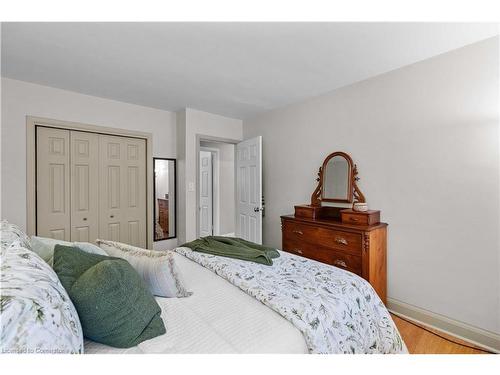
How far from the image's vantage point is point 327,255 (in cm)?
265

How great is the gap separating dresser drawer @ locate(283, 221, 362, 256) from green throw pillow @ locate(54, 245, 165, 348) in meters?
1.92

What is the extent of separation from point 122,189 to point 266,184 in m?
2.08

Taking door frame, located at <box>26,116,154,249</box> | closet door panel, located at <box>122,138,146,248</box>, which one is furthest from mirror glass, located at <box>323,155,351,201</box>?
door frame, located at <box>26,116,154,249</box>

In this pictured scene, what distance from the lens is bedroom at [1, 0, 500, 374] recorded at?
1119mm

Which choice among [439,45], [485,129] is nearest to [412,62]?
[439,45]

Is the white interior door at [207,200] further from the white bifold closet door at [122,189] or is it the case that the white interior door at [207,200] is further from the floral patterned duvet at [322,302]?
the floral patterned duvet at [322,302]

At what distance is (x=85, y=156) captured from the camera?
3148 mm

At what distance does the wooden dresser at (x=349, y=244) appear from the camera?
92.7 inches

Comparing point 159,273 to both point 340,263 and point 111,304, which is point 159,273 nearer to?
point 111,304

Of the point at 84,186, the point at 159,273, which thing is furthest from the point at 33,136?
the point at 159,273

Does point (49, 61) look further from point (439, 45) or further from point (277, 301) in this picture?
point (439, 45)

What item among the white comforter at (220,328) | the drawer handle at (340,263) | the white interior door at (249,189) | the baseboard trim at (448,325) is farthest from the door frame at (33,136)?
the baseboard trim at (448,325)

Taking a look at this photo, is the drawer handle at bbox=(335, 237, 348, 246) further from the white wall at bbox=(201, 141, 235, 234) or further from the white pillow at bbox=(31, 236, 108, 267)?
the white wall at bbox=(201, 141, 235, 234)
